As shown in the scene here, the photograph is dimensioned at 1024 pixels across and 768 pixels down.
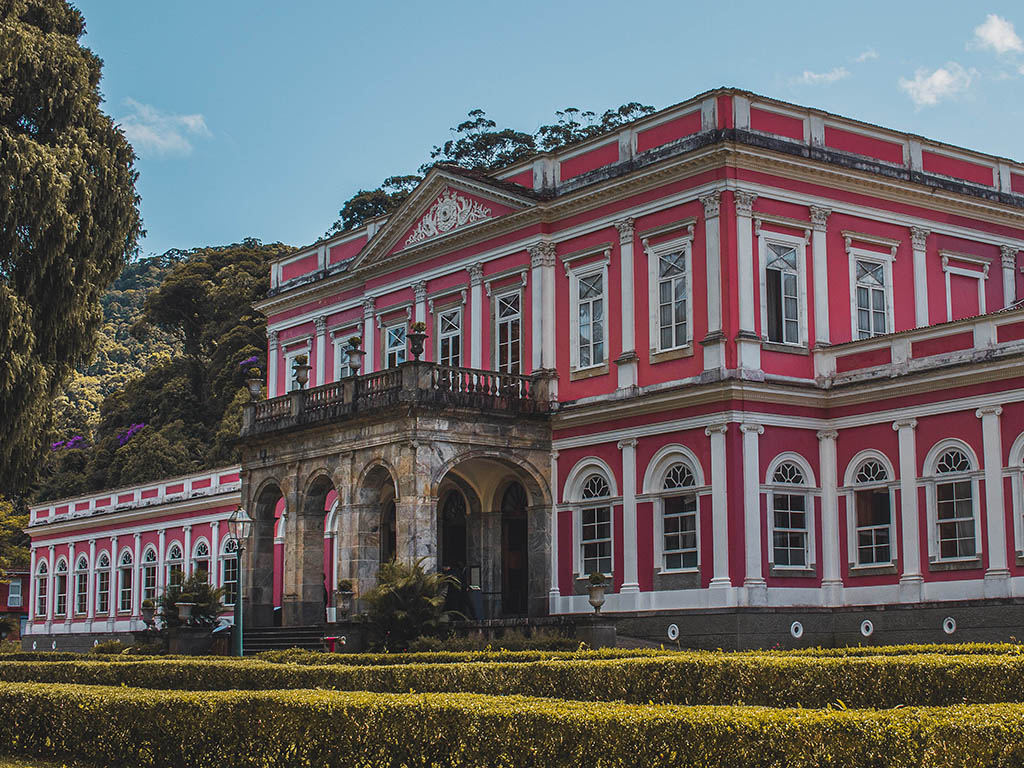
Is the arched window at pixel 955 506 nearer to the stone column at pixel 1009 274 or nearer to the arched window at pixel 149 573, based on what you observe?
the stone column at pixel 1009 274

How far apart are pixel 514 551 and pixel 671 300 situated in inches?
278

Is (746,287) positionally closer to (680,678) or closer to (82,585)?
(680,678)

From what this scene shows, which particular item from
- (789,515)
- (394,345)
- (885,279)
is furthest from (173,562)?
(885,279)

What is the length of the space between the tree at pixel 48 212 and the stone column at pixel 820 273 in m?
12.4

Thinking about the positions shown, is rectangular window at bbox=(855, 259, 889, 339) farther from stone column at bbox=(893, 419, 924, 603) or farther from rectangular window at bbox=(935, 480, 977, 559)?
rectangular window at bbox=(935, 480, 977, 559)

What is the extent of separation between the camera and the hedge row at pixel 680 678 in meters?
12.5

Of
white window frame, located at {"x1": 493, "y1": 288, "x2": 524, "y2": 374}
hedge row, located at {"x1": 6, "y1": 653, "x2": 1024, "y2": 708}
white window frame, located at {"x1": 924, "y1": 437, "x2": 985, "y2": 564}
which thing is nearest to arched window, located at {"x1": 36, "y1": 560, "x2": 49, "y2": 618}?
white window frame, located at {"x1": 493, "y1": 288, "x2": 524, "y2": 374}

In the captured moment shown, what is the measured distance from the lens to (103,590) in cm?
4703

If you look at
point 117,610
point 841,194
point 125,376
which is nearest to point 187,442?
point 117,610

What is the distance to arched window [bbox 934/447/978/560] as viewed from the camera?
23891 millimetres

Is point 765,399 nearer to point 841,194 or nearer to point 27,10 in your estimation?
point 841,194

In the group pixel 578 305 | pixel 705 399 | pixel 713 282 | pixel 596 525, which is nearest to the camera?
pixel 705 399

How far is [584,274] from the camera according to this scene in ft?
94.4

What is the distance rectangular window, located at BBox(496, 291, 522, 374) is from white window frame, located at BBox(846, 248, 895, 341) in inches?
271
